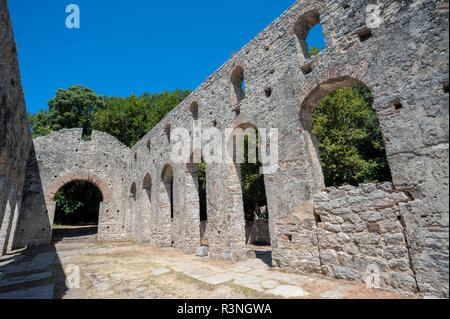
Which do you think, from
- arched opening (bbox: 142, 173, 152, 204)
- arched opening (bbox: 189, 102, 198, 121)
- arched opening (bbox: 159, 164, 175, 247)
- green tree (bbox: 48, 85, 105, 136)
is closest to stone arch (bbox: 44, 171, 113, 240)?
arched opening (bbox: 142, 173, 152, 204)

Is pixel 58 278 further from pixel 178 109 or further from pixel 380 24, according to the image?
pixel 380 24

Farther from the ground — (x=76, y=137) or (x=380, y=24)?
(x=76, y=137)

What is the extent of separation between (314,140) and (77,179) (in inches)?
576

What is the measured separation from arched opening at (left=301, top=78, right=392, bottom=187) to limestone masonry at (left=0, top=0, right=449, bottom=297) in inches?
214

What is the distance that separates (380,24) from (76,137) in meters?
16.3

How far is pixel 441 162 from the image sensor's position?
137 inches

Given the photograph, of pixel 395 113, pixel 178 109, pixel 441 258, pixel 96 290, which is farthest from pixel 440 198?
pixel 178 109

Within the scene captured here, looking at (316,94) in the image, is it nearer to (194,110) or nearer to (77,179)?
(194,110)

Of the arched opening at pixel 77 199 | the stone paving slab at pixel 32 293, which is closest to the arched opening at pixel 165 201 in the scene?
the stone paving slab at pixel 32 293

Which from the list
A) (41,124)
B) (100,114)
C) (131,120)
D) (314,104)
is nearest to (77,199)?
(100,114)

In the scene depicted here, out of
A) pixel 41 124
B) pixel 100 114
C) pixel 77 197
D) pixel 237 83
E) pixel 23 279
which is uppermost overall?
pixel 41 124

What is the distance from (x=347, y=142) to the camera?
12.2 metres

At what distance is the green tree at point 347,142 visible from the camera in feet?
38.5
